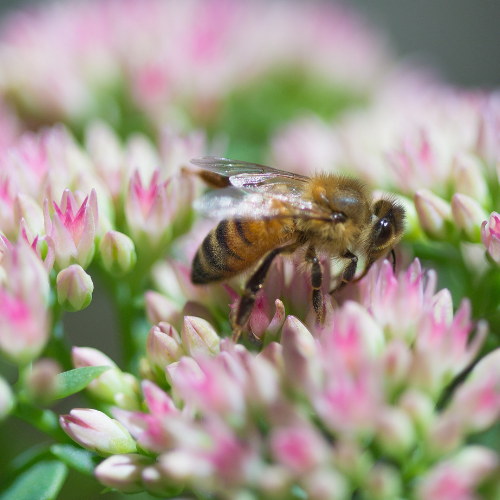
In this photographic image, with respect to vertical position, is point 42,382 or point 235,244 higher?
point 235,244

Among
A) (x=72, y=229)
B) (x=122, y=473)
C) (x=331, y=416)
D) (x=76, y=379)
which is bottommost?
(x=122, y=473)

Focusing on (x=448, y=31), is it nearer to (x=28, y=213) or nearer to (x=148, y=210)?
(x=148, y=210)

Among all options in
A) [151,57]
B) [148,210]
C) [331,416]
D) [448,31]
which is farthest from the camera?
[448,31]

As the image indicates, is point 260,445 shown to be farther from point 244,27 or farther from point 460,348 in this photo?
point 244,27

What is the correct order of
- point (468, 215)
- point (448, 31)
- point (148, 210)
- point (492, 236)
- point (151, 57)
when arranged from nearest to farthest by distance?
point (492, 236), point (468, 215), point (148, 210), point (151, 57), point (448, 31)

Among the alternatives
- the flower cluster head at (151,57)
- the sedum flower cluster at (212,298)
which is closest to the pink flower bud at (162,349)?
the sedum flower cluster at (212,298)

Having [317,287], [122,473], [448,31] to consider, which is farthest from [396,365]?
[448,31]

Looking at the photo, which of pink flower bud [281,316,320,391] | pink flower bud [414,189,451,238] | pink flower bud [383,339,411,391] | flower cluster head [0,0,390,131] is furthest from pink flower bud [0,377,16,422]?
flower cluster head [0,0,390,131]
